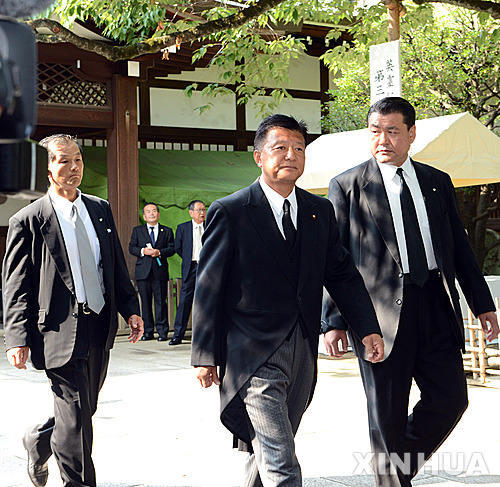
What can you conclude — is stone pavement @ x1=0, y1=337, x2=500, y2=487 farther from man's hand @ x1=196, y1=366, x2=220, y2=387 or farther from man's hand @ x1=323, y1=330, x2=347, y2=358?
man's hand @ x1=196, y1=366, x2=220, y2=387

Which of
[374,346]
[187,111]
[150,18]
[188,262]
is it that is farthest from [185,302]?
[374,346]

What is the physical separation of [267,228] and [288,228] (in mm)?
108

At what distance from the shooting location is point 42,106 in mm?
12586

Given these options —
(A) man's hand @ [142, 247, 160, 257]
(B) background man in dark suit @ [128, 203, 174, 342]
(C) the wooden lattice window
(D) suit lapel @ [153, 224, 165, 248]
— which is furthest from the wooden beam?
(A) man's hand @ [142, 247, 160, 257]

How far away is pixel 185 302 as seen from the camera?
38.1 feet

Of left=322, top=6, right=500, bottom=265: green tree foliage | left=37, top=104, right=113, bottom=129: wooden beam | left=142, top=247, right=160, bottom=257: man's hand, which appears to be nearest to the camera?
left=142, top=247, right=160, bottom=257: man's hand

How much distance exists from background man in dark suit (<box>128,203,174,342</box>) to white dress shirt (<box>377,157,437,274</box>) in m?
8.31

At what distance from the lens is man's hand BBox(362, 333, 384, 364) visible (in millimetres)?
3811

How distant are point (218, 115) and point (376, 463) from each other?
13.9 m

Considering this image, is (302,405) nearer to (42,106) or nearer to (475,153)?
(475,153)

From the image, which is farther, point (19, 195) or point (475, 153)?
point (475, 153)

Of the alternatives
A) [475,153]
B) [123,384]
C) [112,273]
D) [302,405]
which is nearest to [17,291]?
[112,273]

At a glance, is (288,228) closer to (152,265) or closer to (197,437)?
(197,437)

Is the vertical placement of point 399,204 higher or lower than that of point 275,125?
lower
